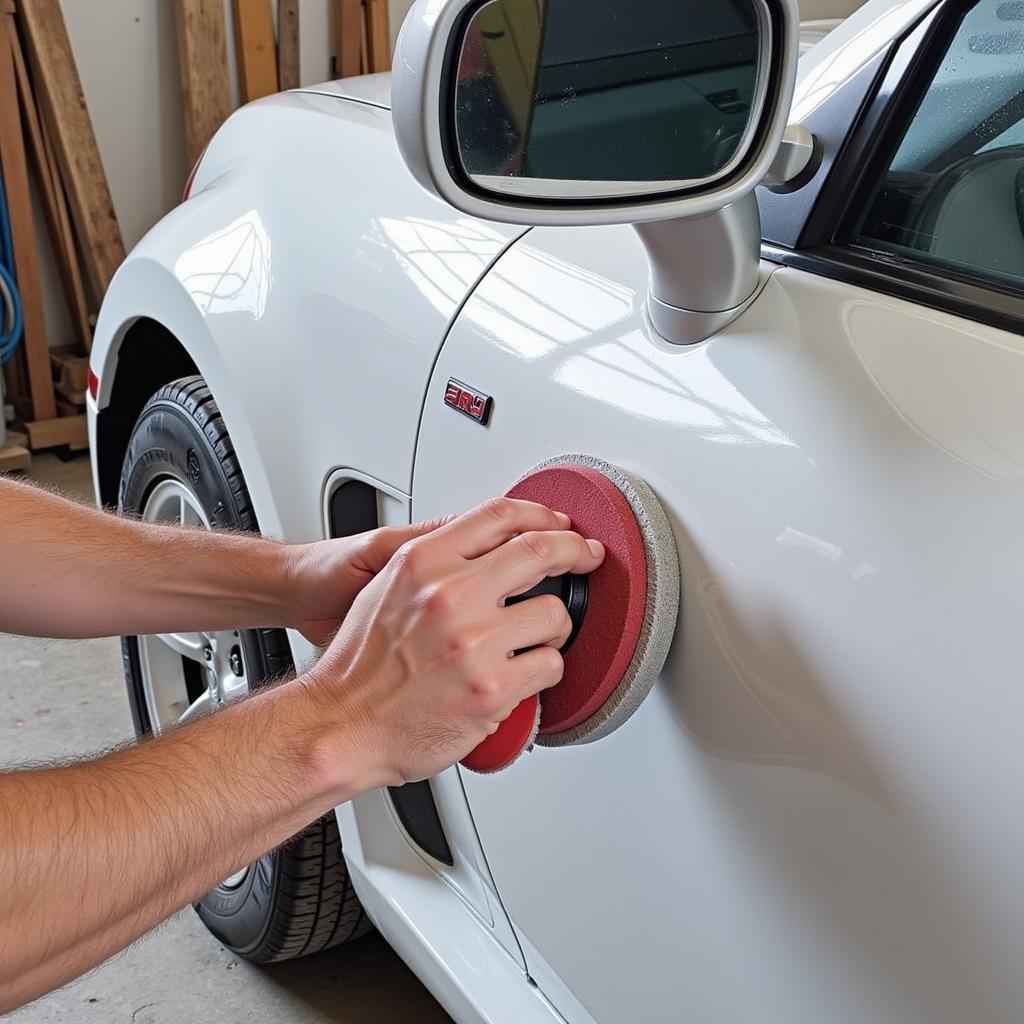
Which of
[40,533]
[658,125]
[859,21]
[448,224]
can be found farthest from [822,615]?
[40,533]

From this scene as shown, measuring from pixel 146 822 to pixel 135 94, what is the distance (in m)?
4.05

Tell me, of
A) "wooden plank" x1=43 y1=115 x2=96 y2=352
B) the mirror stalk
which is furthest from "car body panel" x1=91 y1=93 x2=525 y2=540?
"wooden plank" x1=43 y1=115 x2=96 y2=352

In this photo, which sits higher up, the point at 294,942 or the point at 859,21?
the point at 859,21

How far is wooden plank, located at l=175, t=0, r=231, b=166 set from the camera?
14.1 feet

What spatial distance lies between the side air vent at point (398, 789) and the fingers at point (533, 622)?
512mm

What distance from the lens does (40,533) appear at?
53.5 inches

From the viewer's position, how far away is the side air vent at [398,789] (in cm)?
147

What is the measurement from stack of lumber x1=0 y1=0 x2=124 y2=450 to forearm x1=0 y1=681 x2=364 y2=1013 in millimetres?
3543

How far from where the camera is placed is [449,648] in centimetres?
94

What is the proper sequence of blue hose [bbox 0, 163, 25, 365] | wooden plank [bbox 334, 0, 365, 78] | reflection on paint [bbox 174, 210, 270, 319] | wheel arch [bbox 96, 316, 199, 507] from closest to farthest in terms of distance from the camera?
reflection on paint [bbox 174, 210, 270, 319]
wheel arch [bbox 96, 316, 199, 507]
blue hose [bbox 0, 163, 25, 365]
wooden plank [bbox 334, 0, 365, 78]

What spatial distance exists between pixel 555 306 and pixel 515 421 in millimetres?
109

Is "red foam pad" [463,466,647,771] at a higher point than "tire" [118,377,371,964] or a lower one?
higher

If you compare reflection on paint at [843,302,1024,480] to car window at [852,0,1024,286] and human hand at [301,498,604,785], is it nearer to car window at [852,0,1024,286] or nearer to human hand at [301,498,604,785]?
car window at [852,0,1024,286]

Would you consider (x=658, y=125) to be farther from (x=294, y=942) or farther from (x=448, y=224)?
(x=294, y=942)
